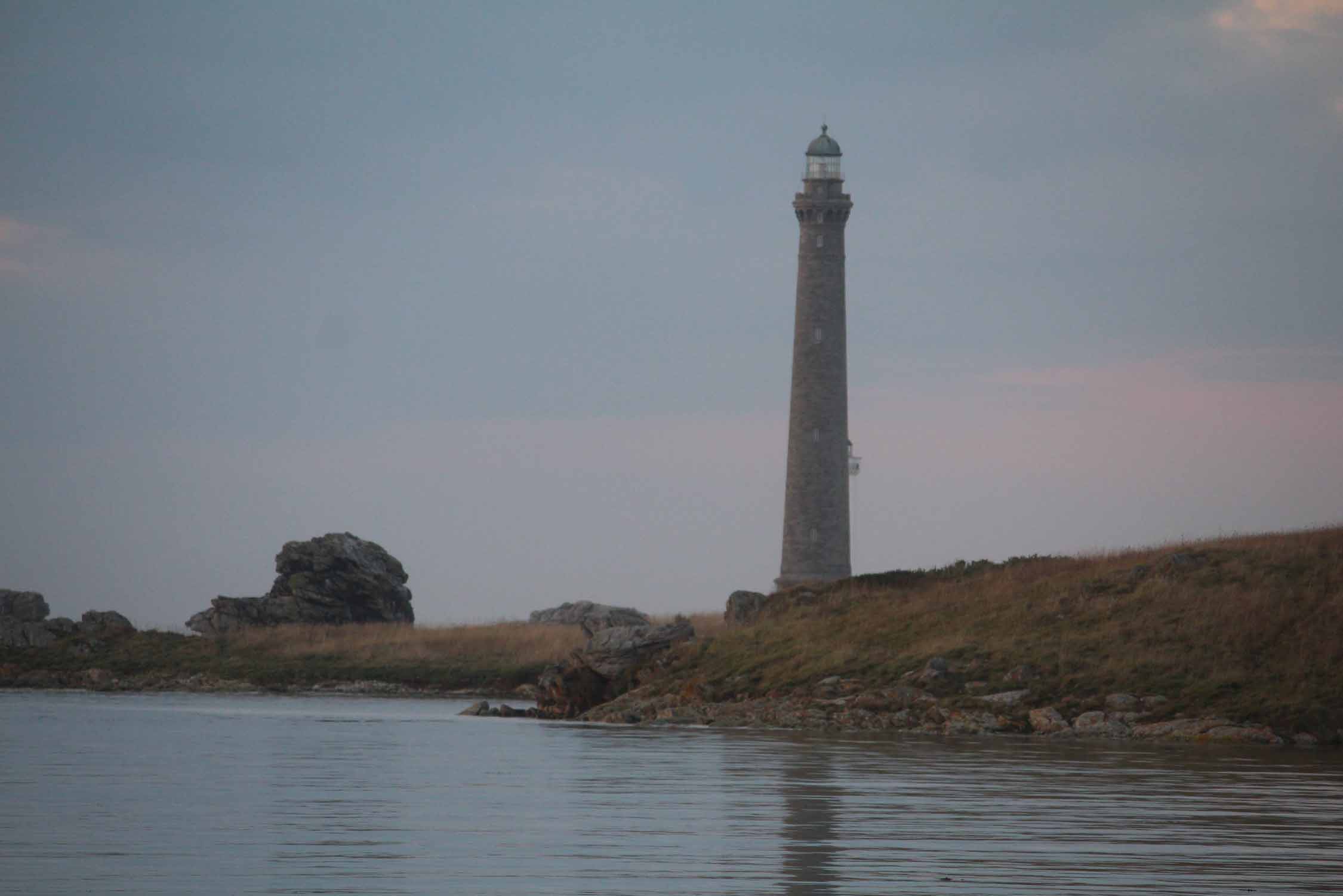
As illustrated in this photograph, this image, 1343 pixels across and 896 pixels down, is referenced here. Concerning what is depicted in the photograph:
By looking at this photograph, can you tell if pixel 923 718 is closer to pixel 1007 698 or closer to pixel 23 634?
pixel 1007 698

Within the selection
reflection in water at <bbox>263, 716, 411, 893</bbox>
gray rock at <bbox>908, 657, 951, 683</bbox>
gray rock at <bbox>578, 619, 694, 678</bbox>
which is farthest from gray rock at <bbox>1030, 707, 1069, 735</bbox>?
gray rock at <bbox>578, 619, 694, 678</bbox>

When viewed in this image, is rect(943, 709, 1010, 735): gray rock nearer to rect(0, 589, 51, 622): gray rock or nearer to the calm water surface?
the calm water surface

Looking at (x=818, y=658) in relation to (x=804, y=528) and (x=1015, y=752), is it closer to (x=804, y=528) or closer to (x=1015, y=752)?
(x=1015, y=752)

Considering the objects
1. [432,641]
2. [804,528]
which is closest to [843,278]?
Answer: [804,528]

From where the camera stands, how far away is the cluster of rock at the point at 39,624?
74188 millimetres

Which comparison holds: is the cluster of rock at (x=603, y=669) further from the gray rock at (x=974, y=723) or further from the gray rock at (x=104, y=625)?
the gray rock at (x=104, y=625)

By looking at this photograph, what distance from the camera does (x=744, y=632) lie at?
5256 centimetres

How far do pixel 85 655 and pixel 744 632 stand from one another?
106 feet

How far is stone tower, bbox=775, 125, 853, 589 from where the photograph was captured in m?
76.1

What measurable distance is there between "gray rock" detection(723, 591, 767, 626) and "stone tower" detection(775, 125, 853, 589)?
17.6m

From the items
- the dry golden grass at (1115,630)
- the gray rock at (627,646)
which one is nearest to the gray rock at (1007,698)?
the dry golden grass at (1115,630)

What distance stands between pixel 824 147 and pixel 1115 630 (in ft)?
140

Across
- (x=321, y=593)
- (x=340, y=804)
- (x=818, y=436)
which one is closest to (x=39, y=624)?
(x=321, y=593)

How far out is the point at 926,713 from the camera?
4078 centimetres
